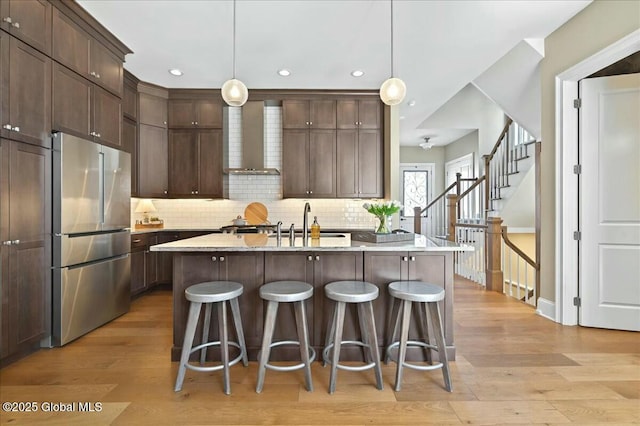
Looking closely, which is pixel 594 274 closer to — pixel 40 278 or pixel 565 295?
pixel 565 295

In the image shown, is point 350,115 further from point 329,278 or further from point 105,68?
point 329,278

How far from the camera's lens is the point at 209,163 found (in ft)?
16.6

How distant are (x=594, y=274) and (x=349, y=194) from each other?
3.01 metres

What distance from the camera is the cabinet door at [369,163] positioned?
509 centimetres

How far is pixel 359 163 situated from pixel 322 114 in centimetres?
93

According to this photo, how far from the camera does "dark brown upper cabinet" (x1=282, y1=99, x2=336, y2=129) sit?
16.7ft

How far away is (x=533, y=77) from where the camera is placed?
13.6ft

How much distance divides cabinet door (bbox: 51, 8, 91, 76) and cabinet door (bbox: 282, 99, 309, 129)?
2530 millimetres

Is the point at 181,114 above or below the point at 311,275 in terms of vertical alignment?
above

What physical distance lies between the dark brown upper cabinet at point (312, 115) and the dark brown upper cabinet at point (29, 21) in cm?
289

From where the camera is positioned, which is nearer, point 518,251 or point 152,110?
point 518,251

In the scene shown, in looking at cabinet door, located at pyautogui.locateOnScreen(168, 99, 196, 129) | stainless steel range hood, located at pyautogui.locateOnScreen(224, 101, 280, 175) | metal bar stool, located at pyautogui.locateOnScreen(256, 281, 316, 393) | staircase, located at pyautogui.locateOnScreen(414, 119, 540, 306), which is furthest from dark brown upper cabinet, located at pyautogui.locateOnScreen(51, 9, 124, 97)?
staircase, located at pyautogui.locateOnScreen(414, 119, 540, 306)

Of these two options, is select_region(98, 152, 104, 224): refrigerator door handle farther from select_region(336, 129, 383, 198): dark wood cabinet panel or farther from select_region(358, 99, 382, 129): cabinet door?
select_region(358, 99, 382, 129): cabinet door

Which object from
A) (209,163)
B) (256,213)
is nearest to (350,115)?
(256,213)
